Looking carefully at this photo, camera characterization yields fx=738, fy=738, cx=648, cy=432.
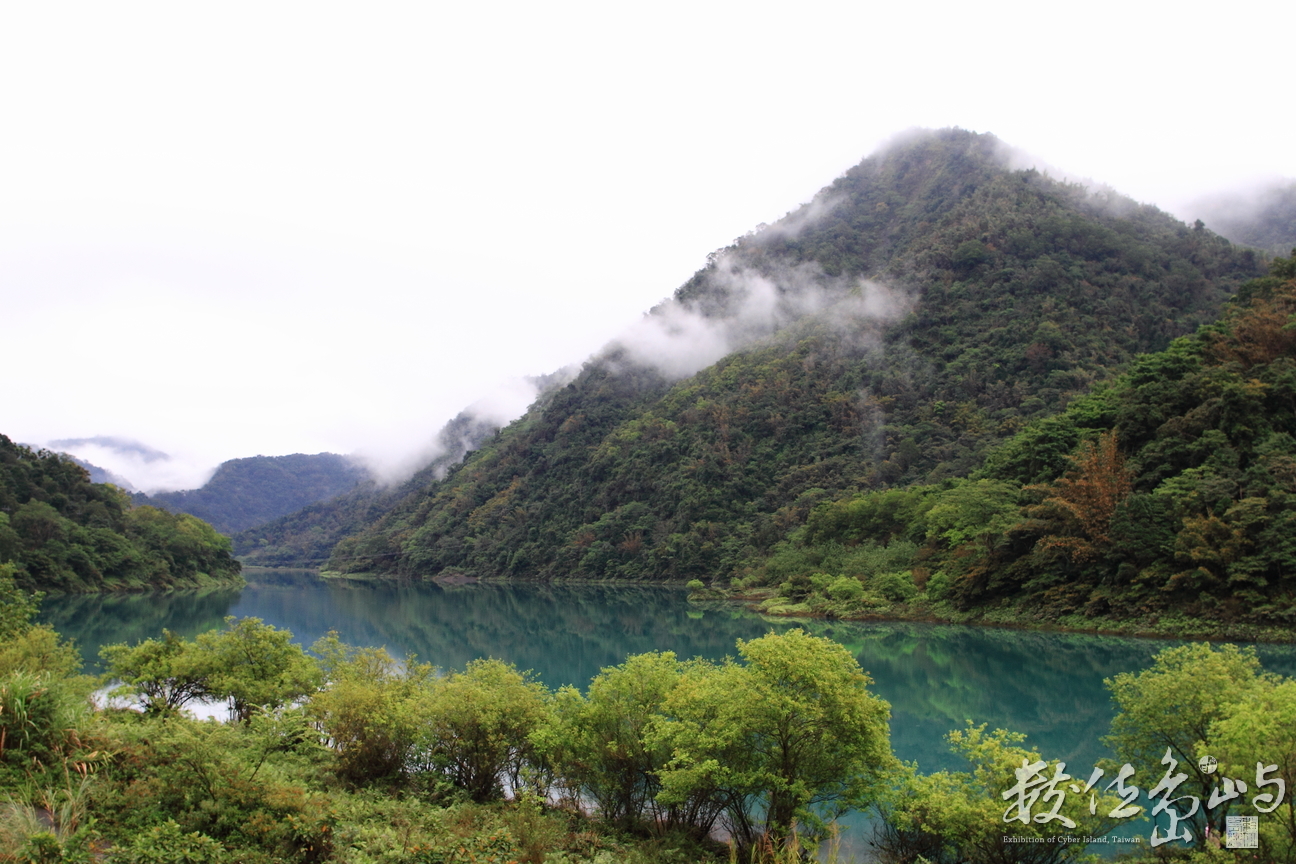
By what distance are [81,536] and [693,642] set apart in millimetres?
63050

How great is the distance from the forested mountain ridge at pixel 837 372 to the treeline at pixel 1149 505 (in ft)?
69.3

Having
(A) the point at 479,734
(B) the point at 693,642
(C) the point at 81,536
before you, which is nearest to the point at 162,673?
(A) the point at 479,734

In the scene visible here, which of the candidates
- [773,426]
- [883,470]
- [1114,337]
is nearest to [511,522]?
[773,426]

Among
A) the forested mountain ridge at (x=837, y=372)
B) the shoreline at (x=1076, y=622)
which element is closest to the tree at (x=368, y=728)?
the shoreline at (x=1076, y=622)

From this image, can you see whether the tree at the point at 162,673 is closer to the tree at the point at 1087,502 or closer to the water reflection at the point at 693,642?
the water reflection at the point at 693,642

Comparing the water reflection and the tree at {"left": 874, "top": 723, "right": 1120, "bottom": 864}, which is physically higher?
the tree at {"left": 874, "top": 723, "right": 1120, "bottom": 864}

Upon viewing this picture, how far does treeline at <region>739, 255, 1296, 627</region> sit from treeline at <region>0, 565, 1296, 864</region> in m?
19.2

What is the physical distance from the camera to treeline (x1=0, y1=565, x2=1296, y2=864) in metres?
7.78

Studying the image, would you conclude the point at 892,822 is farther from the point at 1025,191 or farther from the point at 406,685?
the point at 1025,191

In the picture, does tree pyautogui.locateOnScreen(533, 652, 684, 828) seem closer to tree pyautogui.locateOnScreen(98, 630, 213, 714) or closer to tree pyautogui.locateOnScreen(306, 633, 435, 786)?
tree pyautogui.locateOnScreen(306, 633, 435, 786)

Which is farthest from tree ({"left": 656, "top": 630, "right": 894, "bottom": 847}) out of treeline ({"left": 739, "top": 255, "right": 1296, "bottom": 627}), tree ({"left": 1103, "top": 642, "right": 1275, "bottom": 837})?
treeline ({"left": 739, "top": 255, "right": 1296, "bottom": 627})

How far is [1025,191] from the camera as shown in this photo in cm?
9662

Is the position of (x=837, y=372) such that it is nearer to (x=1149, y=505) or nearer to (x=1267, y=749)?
(x=1149, y=505)

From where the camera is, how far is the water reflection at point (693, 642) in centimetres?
1961
